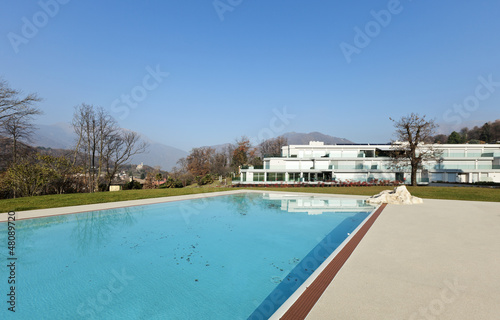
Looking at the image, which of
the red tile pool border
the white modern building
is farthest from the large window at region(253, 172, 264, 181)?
the red tile pool border

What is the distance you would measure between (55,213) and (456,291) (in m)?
14.9

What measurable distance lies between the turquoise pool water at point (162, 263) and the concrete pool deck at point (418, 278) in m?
1.27

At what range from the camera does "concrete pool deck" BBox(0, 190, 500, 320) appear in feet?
10.7

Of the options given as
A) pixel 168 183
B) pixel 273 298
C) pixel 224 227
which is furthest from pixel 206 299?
pixel 168 183

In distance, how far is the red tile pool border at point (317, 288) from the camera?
3192 mm

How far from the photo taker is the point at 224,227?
10.5 m

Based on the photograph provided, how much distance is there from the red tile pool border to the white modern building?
29.1m

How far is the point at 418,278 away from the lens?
4352 mm

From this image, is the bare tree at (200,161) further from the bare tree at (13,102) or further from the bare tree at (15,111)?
the bare tree at (13,102)

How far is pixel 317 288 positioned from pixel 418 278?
6.62 ft

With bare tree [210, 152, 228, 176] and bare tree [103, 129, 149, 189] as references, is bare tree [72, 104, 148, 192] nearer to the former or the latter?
bare tree [103, 129, 149, 189]

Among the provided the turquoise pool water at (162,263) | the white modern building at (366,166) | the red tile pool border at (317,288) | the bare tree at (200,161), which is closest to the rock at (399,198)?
the turquoise pool water at (162,263)

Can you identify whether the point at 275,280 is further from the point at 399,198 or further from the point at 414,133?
the point at 414,133

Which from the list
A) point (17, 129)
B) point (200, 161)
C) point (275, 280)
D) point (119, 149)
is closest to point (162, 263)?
point (275, 280)
